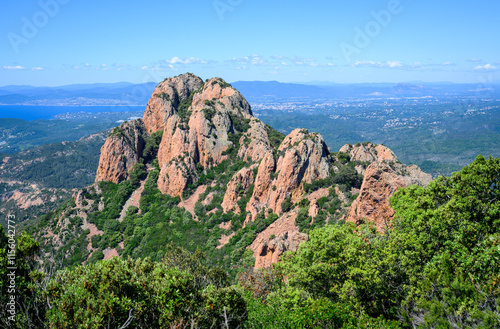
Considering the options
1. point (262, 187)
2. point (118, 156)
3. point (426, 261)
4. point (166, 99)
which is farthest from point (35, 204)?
point (426, 261)

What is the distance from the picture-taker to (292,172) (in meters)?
54.8

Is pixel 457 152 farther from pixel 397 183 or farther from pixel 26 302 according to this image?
pixel 26 302

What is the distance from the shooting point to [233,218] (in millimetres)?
60219

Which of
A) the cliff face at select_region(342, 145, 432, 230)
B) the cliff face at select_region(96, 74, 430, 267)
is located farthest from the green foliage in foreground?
the cliff face at select_region(96, 74, 430, 267)

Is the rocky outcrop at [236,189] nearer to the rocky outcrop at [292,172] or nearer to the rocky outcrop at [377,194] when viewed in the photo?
the rocky outcrop at [292,172]

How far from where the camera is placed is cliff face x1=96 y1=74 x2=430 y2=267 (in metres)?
41.2

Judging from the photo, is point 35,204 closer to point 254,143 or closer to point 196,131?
point 196,131

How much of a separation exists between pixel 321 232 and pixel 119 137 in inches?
2596

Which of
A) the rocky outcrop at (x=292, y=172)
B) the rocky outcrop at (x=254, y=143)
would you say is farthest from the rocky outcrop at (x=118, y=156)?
the rocky outcrop at (x=292, y=172)

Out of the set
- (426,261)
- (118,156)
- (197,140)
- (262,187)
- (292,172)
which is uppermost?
(197,140)

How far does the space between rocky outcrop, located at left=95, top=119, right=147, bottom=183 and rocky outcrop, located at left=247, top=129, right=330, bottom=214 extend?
121 ft

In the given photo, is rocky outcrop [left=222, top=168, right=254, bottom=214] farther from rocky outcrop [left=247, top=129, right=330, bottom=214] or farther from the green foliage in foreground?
the green foliage in foreground

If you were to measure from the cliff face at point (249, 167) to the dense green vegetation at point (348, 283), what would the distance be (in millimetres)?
12609

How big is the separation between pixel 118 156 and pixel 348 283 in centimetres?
6921
